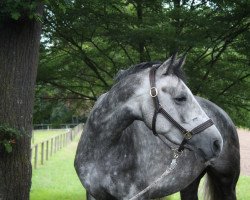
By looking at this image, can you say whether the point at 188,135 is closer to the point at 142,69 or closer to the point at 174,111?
the point at 174,111

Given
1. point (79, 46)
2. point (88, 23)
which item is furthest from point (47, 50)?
point (88, 23)

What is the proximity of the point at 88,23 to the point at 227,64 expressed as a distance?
263 cm

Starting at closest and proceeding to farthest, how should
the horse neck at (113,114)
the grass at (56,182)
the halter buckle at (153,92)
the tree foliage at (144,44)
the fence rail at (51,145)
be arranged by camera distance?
the halter buckle at (153,92) < the horse neck at (113,114) < the tree foliage at (144,44) < the grass at (56,182) < the fence rail at (51,145)

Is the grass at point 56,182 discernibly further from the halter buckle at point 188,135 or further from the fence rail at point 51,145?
the halter buckle at point 188,135

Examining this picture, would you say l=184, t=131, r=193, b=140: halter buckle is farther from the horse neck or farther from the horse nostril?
the horse neck

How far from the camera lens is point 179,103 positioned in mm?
3570

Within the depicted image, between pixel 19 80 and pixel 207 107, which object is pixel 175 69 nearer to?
pixel 207 107

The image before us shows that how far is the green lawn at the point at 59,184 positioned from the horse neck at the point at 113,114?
6.23 meters

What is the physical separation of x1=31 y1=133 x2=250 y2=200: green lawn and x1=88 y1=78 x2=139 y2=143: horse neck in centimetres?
623

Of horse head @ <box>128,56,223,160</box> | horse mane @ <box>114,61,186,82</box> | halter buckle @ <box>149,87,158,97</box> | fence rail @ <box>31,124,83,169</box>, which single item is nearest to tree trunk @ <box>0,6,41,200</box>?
horse mane @ <box>114,61,186,82</box>

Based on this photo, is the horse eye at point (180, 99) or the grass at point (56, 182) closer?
the horse eye at point (180, 99)

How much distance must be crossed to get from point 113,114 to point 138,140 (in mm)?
642

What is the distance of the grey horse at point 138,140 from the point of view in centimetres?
357

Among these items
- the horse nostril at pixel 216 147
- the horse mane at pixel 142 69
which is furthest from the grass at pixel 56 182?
the horse nostril at pixel 216 147
